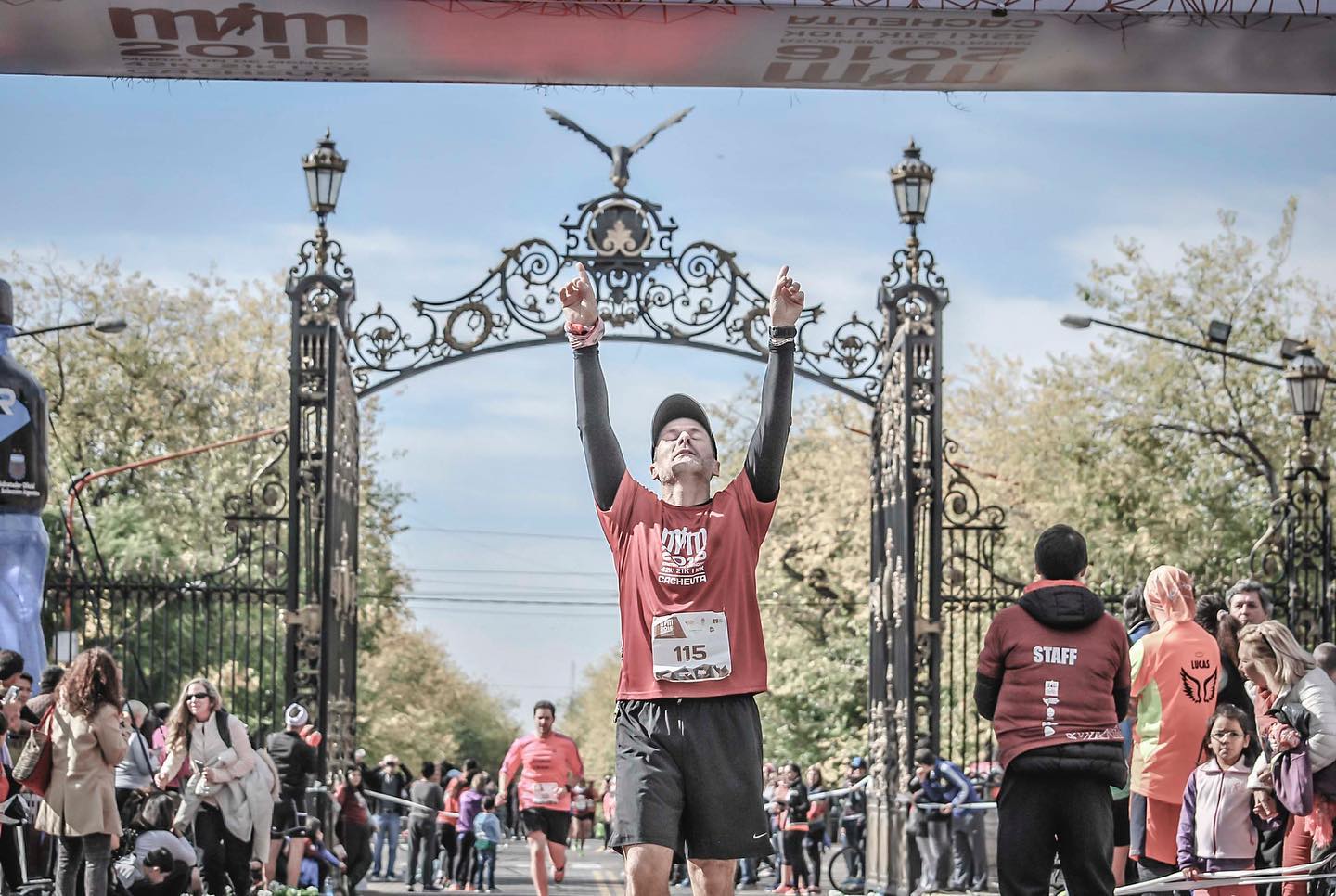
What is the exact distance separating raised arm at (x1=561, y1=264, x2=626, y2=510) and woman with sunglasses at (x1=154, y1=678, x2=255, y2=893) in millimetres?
6619

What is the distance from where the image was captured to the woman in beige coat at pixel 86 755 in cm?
1057

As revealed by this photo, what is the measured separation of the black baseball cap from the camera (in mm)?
6797

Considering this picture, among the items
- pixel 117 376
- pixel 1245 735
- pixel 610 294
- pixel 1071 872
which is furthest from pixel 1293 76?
pixel 117 376

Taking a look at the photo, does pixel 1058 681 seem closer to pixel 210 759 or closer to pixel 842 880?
pixel 210 759

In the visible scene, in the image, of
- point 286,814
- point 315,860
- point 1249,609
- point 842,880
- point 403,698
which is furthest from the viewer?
point 403,698

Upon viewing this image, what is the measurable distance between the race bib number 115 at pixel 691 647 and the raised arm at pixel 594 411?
0.51m

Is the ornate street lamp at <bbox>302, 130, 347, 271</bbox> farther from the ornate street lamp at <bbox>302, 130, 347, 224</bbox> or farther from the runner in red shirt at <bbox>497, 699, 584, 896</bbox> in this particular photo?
the runner in red shirt at <bbox>497, 699, 584, 896</bbox>

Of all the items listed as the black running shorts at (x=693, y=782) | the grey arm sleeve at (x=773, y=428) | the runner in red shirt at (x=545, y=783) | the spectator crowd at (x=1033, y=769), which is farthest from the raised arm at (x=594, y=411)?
the runner in red shirt at (x=545, y=783)

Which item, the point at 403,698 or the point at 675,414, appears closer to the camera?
the point at 675,414

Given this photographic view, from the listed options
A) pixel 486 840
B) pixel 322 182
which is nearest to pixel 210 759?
pixel 322 182

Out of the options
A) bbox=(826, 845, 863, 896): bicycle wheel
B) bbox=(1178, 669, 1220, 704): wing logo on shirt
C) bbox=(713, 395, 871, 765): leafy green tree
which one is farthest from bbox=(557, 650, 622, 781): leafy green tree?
bbox=(1178, 669, 1220, 704): wing logo on shirt

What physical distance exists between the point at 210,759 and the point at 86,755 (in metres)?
2.24

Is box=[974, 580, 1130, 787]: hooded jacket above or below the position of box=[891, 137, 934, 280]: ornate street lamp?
below

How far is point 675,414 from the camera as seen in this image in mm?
6805
